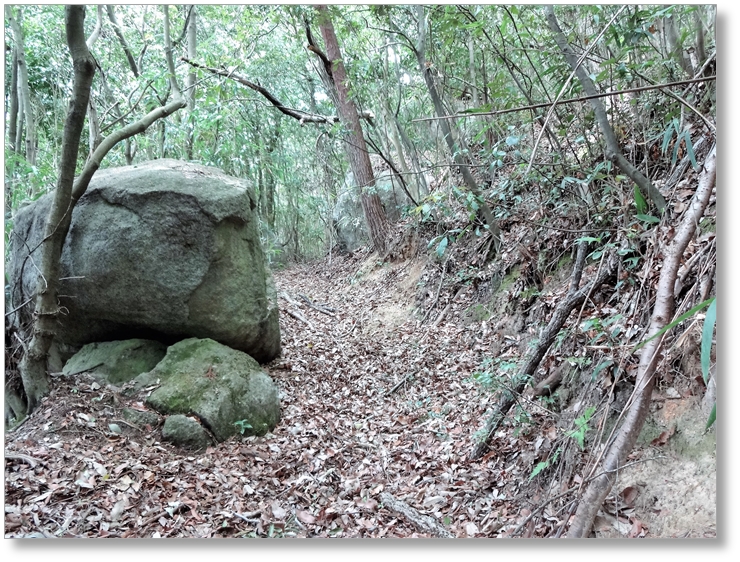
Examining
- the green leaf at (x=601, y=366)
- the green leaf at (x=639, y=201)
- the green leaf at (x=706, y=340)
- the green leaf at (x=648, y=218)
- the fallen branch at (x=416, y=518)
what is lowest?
the fallen branch at (x=416, y=518)

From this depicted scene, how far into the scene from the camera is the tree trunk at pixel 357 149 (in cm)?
763

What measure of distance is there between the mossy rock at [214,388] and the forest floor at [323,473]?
0.18m

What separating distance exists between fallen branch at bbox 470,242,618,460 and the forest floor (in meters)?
0.08

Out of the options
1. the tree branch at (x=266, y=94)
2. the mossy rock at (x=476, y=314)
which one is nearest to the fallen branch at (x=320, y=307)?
the mossy rock at (x=476, y=314)

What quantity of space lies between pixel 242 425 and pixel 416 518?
1621 millimetres

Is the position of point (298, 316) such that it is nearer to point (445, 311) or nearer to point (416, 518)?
point (445, 311)

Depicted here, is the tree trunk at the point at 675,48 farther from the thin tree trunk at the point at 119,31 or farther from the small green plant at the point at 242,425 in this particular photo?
the thin tree trunk at the point at 119,31

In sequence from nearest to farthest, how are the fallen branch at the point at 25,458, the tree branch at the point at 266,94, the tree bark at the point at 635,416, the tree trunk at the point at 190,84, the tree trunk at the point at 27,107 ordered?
the tree bark at the point at 635,416
the fallen branch at the point at 25,458
the tree trunk at the point at 27,107
the tree branch at the point at 266,94
the tree trunk at the point at 190,84

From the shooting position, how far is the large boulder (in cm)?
372

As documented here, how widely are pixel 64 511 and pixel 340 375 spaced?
9.46 feet

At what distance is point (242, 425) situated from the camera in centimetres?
358

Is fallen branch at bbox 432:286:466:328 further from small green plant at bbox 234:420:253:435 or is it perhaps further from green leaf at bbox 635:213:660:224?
green leaf at bbox 635:213:660:224

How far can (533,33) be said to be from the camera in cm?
427

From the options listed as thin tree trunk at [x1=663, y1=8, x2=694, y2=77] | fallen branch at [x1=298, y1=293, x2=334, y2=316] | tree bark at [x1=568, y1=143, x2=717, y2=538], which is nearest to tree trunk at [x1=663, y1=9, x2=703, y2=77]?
thin tree trunk at [x1=663, y1=8, x2=694, y2=77]
